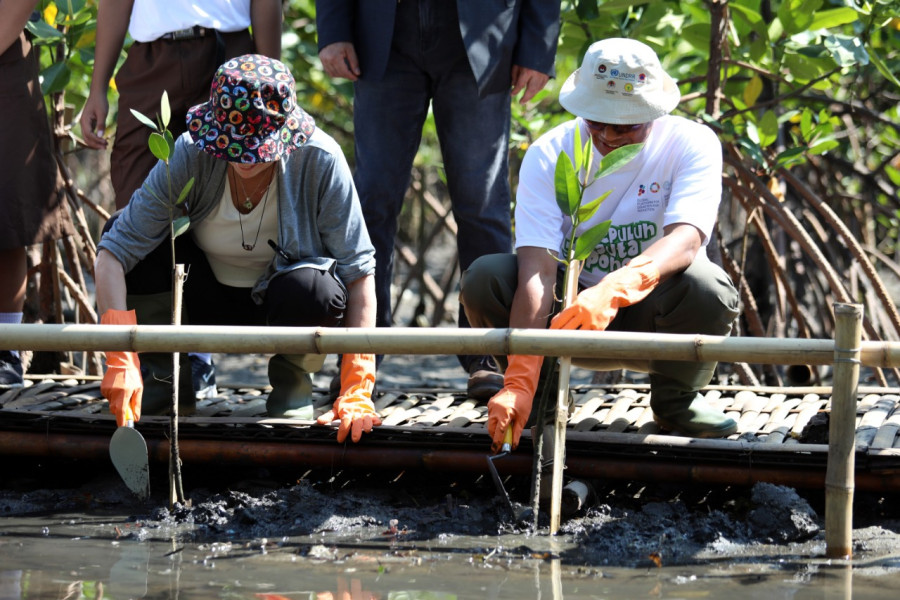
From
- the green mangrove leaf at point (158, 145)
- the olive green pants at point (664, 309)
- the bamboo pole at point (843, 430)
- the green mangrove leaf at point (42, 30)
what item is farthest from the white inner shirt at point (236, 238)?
the bamboo pole at point (843, 430)

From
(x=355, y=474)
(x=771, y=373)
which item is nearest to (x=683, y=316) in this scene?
(x=355, y=474)

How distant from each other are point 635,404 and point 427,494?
0.75 metres

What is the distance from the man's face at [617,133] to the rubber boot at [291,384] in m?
0.87

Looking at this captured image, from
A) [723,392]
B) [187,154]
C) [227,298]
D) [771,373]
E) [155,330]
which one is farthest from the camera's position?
[771,373]

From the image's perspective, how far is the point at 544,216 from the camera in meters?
2.67

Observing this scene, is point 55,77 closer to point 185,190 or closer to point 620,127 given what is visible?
point 185,190

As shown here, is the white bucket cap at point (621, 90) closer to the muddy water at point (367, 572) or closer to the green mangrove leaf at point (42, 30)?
the muddy water at point (367, 572)

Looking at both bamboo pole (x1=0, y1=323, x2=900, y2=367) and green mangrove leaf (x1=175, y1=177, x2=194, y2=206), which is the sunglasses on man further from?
green mangrove leaf (x1=175, y1=177, x2=194, y2=206)

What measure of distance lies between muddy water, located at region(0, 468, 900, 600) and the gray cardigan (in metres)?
0.53

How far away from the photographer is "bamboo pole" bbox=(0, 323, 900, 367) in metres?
2.24

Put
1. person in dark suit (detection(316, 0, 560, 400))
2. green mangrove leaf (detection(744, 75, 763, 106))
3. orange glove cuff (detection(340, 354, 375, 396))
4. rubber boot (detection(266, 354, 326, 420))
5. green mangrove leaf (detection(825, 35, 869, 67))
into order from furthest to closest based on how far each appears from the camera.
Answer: green mangrove leaf (detection(744, 75, 763, 106)), green mangrove leaf (detection(825, 35, 869, 67)), person in dark suit (detection(316, 0, 560, 400)), rubber boot (detection(266, 354, 326, 420)), orange glove cuff (detection(340, 354, 375, 396))

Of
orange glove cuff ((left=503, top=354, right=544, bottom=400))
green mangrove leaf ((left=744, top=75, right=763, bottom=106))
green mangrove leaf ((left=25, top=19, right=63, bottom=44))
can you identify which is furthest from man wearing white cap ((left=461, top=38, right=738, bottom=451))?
green mangrove leaf ((left=25, top=19, right=63, bottom=44))

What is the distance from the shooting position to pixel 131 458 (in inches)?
103

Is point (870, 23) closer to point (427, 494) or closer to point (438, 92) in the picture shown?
point (438, 92)
